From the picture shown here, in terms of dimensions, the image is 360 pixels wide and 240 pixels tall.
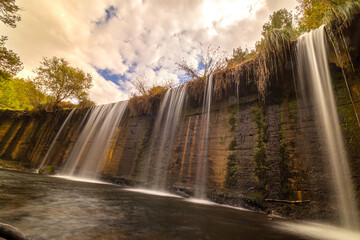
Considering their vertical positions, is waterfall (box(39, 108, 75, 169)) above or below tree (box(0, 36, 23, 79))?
below

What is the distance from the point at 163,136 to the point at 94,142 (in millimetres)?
5644

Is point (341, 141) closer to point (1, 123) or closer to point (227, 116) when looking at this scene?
point (227, 116)

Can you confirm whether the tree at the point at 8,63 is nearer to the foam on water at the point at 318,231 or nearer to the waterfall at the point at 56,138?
the waterfall at the point at 56,138

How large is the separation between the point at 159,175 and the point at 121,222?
4.58m

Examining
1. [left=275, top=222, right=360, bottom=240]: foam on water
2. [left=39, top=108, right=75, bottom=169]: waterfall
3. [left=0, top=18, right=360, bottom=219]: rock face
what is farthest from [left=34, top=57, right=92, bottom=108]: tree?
[left=275, top=222, right=360, bottom=240]: foam on water

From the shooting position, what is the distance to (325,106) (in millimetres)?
4199

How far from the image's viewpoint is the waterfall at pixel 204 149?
5.39 meters

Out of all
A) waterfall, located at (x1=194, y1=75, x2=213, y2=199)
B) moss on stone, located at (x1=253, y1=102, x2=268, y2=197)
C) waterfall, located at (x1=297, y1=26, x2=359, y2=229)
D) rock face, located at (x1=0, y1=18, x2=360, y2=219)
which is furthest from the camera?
waterfall, located at (x1=194, y1=75, x2=213, y2=199)

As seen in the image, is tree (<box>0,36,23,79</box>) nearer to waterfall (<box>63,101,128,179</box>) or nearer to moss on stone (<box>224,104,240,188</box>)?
waterfall (<box>63,101,128,179</box>)

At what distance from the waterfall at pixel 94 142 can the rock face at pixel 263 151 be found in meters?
2.00

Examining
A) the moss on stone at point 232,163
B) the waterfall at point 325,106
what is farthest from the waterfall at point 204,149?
the waterfall at point 325,106

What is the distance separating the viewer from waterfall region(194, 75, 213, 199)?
5389 mm

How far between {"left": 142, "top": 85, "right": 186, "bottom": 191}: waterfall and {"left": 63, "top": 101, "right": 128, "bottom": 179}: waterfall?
10.9ft

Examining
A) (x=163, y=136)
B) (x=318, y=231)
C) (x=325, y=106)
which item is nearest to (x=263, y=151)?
(x=325, y=106)
